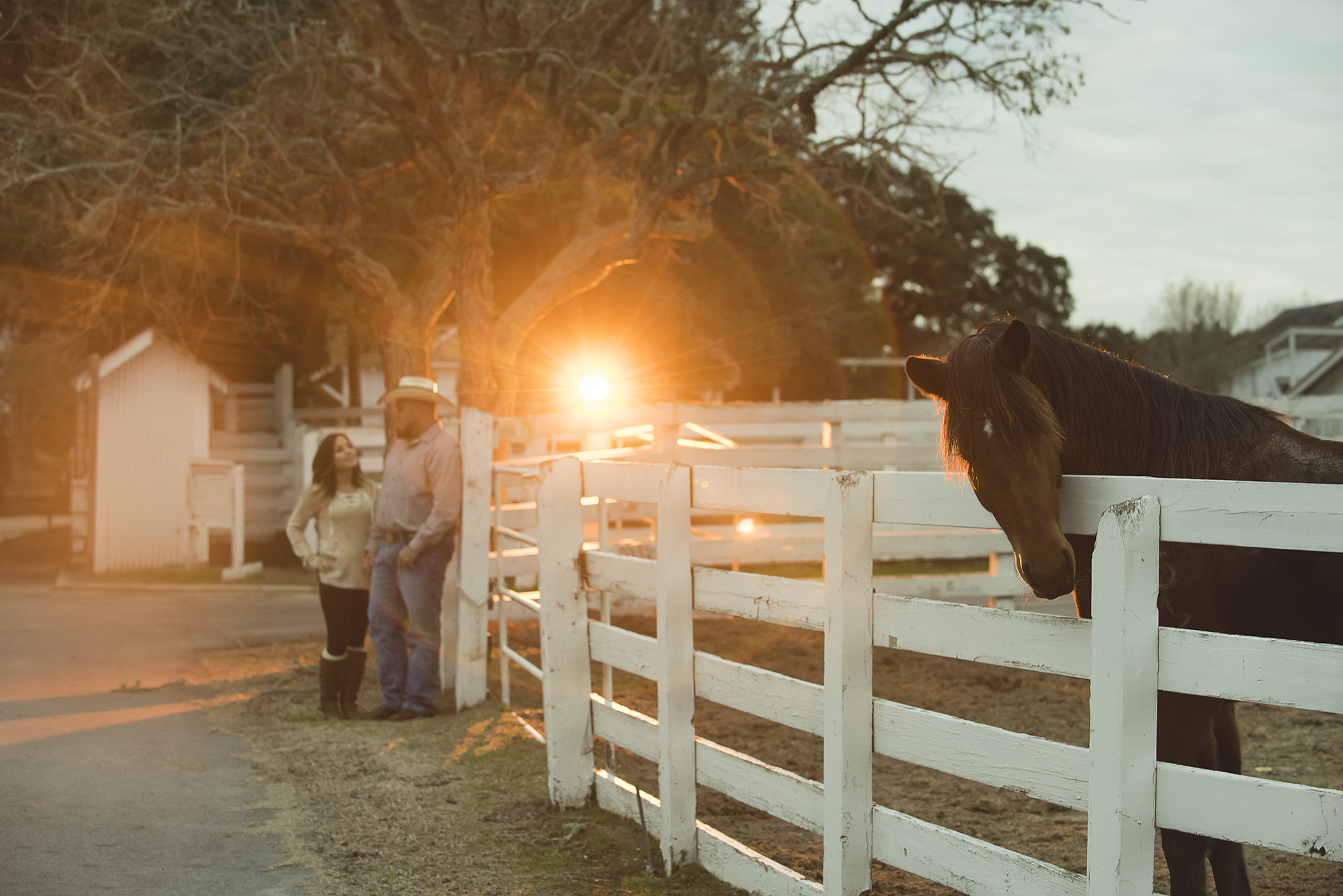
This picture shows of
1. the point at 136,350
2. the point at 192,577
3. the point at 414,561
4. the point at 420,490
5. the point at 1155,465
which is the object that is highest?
the point at 136,350

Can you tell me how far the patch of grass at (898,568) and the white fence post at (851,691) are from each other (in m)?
7.28

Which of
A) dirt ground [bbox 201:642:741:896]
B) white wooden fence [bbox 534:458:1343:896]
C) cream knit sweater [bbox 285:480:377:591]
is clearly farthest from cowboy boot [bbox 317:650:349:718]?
white wooden fence [bbox 534:458:1343:896]

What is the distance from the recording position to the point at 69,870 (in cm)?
363

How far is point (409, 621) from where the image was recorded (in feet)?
19.6

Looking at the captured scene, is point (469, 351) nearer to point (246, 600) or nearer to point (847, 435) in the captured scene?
point (246, 600)

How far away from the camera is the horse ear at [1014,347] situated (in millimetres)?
2627

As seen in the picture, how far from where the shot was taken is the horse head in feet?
7.88

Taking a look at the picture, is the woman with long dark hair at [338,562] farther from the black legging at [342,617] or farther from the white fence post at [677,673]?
the white fence post at [677,673]

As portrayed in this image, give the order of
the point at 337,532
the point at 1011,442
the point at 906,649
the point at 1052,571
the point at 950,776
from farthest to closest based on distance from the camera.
Result: the point at 337,532, the point at 950,776, the point at 906,649, the point at 1011,442, the point at 1052,571

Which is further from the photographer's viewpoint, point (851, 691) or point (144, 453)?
point (144, 453)

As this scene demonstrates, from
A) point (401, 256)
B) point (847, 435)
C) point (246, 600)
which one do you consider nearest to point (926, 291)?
point (401, 256)

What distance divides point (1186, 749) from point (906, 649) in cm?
81

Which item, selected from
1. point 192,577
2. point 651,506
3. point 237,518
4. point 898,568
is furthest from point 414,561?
point 192,577

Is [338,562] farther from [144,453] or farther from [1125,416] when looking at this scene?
[144,453]
